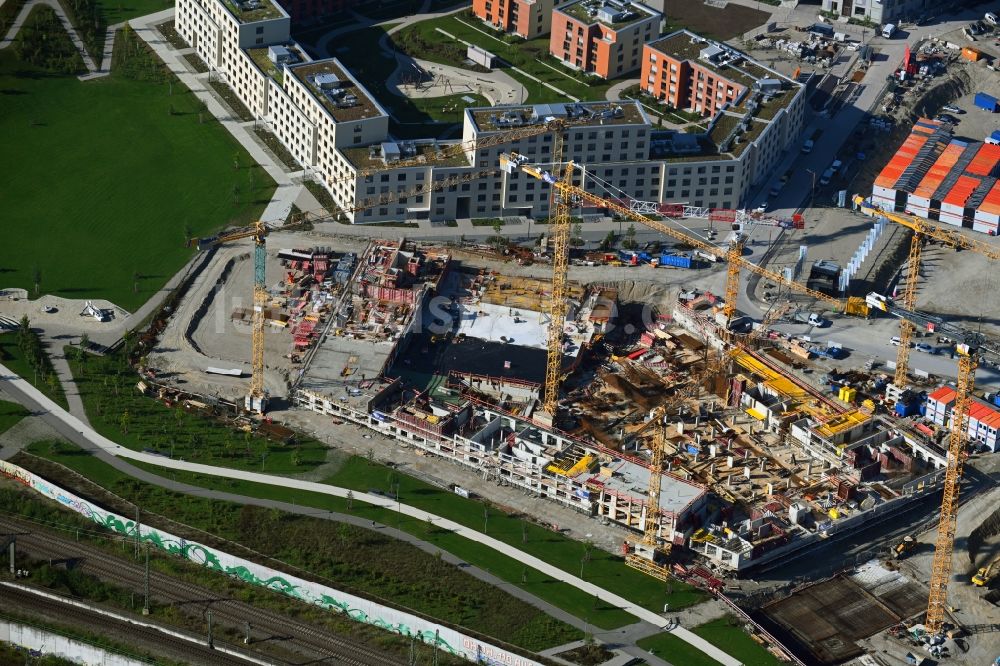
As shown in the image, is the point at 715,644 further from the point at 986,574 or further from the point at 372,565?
the point at 372,565

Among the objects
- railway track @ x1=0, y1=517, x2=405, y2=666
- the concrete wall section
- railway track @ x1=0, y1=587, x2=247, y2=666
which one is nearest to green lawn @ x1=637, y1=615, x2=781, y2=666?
railway track @ x1=0, y1=517, x2=405, y2=666

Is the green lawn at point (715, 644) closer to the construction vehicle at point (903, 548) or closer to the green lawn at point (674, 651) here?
the green lawn at point (674, 651)

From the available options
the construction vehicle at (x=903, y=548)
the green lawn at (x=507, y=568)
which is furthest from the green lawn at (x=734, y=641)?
the construction vehicle at (x=903, y=548)

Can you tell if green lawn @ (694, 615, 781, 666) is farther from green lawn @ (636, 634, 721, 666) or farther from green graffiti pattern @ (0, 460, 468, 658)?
green graffiti pattern @ (0, 460, 468, 658)

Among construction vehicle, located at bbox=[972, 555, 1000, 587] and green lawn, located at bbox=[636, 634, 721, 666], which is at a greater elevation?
construction vehicle, located at bbox=[972, 555, 1000, 587]

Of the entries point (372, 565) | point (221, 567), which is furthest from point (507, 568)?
point (221, 567)

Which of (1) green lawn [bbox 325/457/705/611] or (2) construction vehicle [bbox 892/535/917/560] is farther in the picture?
(2) construction vehicle [bbox 892/535/917/560]
